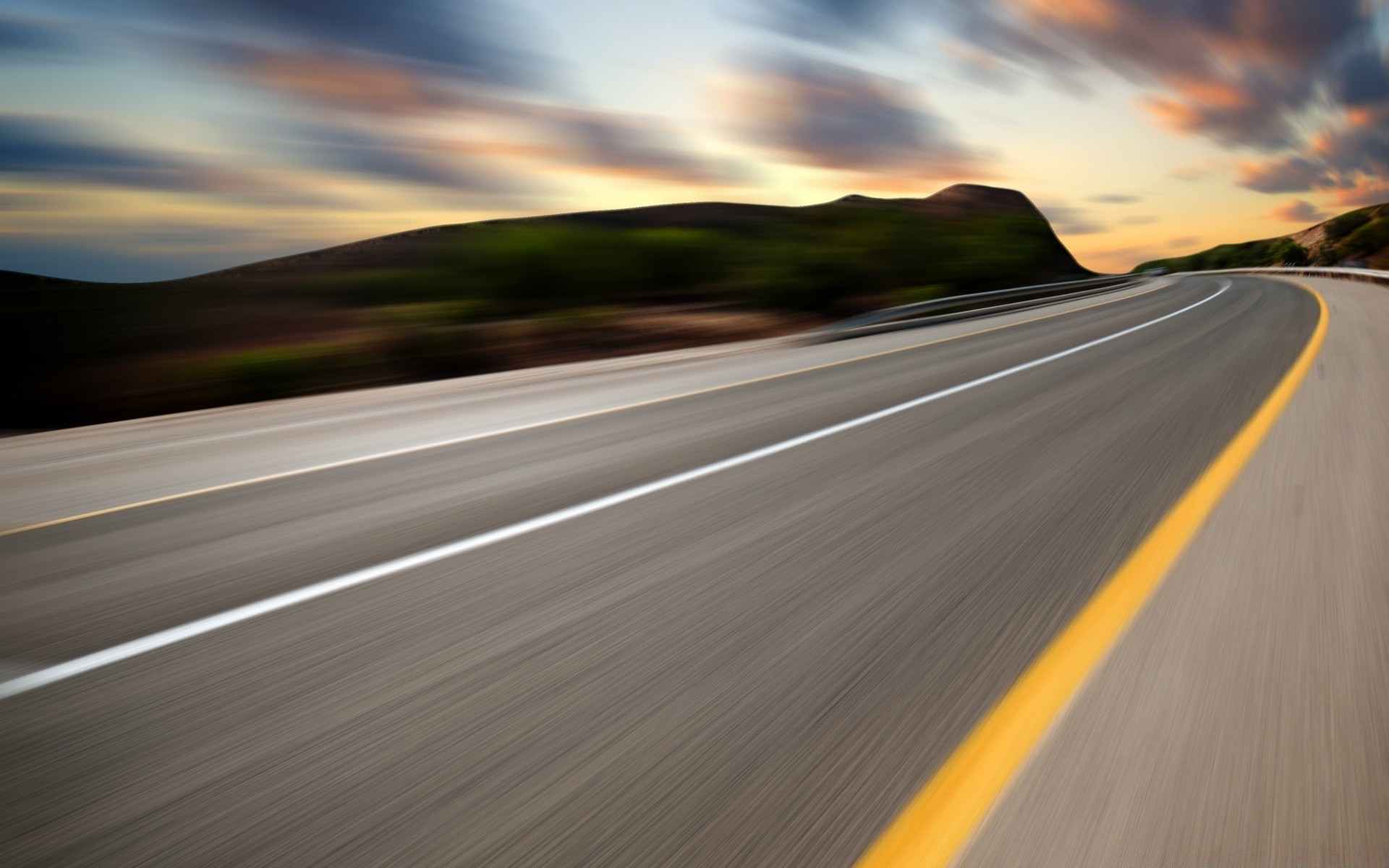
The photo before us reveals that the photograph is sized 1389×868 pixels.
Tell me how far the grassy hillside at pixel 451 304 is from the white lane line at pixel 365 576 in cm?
1226

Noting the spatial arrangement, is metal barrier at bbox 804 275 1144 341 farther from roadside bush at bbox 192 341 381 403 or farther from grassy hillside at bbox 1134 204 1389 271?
grassy hillside at bbox 1134 204 1389 271

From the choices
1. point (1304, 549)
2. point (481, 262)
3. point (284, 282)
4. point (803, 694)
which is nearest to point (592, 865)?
point (803, 694)

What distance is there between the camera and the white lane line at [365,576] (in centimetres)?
289

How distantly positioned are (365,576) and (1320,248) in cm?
17464

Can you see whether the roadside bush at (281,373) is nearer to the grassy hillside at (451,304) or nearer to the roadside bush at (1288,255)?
the grassy hillside at (451,304)

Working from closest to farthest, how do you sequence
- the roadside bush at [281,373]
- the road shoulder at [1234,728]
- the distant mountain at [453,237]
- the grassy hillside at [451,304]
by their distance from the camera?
1. the road shoulder at [1234,728]
2. the roadside bush at [281,373]
3. the grassy hillside at [451,304]
4. the distant mountain at [453,237]

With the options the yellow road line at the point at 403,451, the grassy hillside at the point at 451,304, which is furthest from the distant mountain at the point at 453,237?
the yellow road line at the point at 403,451

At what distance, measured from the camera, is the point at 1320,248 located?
13162 cm

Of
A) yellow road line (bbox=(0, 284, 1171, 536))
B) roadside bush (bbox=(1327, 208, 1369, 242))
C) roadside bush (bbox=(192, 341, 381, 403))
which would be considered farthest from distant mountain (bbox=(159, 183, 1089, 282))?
roadside bush (bbox=(1327, 208, 1369, 242))

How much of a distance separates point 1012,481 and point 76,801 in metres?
4.81

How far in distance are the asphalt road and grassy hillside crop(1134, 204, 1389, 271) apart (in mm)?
117197

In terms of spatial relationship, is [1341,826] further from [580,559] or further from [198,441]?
[198,441]

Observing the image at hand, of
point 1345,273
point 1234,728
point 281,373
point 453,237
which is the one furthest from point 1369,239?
point 1234,728

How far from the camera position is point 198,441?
7.89 metres
